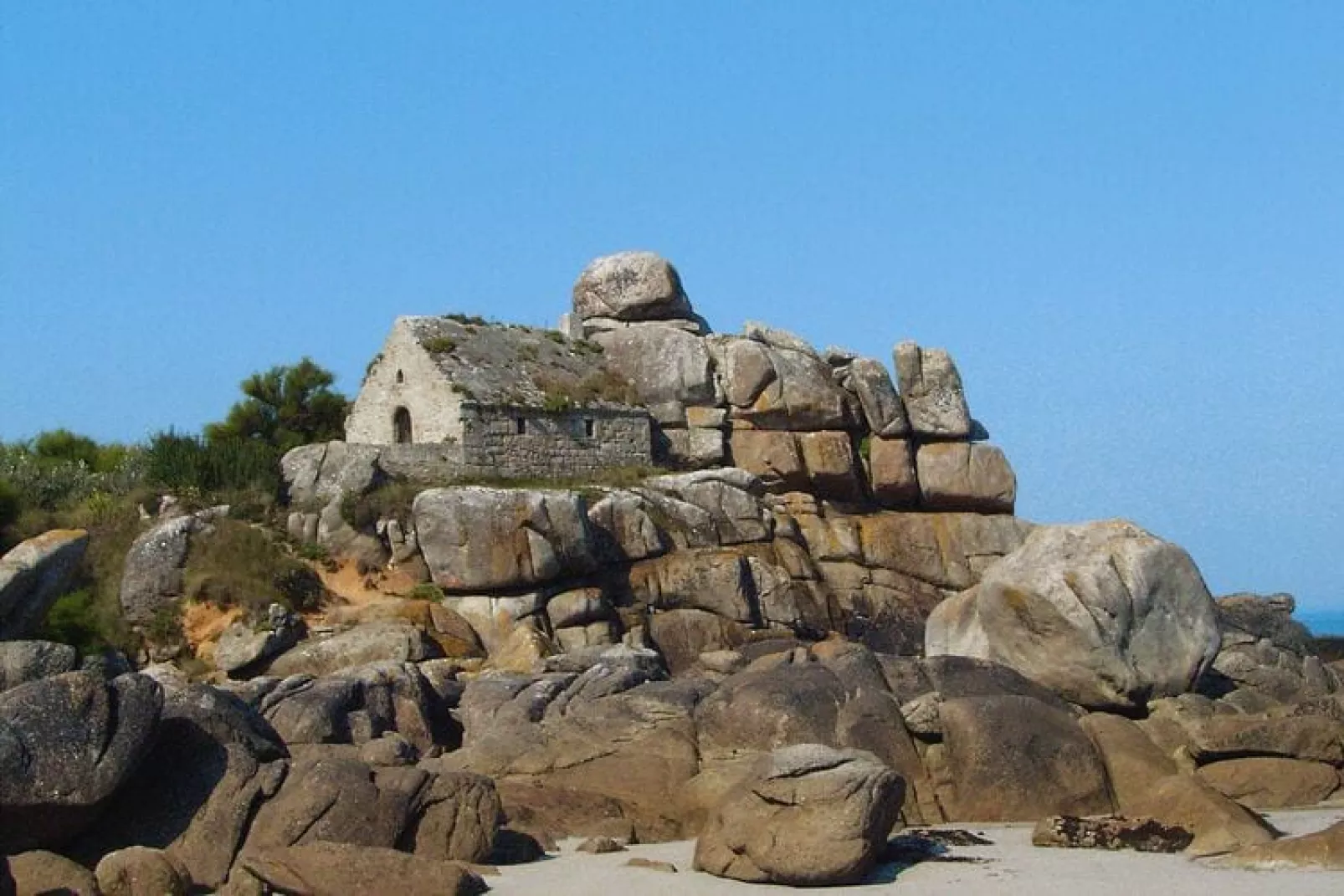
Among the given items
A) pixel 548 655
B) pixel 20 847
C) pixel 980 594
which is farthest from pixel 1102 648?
pixel 20 847

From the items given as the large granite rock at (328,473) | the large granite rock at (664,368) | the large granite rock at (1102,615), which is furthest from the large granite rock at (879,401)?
the large granite rock at (1102,615)

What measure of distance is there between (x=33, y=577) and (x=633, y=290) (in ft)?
90.8

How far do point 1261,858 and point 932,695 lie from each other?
5.82m

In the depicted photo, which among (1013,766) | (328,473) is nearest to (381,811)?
(1013,766)

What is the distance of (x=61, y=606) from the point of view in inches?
1292

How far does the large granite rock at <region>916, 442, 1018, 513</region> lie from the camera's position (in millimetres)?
44062

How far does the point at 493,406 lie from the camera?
41.2 metres

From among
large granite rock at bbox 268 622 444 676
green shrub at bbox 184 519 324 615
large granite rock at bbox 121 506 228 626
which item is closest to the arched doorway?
green shrub at bbox 184 519 324 615

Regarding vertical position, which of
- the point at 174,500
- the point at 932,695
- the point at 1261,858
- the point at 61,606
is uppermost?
the point at 174,500

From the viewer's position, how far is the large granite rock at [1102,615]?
2488 cm

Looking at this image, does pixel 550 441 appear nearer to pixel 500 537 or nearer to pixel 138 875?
pixel 500 537

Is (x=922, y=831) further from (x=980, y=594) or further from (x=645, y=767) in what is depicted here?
(x=980, y=594)

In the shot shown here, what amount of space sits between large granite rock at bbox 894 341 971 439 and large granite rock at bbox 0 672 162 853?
29688 mm

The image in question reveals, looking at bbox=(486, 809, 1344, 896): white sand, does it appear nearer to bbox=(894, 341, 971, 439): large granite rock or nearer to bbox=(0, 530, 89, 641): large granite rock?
bbox=(0, 530, 89, 641): large granite rock
